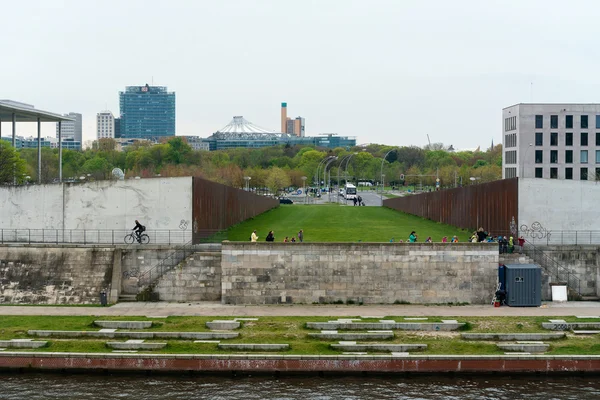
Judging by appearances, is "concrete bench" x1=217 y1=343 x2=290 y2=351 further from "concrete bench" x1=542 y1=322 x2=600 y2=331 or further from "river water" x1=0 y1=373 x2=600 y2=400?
"concrete bench" x1=542 y1=322 x2=600 y2=331

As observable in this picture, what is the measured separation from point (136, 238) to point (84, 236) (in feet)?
11.0

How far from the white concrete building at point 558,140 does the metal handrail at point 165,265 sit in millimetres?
77197

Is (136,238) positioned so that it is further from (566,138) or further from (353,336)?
(566,138)

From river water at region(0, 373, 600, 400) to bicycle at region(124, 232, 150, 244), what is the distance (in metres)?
15.7

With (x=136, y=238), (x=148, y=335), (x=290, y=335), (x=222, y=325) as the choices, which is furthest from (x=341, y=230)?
(x=148, y=335)

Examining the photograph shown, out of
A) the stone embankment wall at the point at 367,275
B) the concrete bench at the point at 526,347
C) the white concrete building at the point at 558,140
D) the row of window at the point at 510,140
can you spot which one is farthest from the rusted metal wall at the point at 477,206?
the row of window at the point at 510,140

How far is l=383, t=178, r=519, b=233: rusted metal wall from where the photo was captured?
51.0 metres

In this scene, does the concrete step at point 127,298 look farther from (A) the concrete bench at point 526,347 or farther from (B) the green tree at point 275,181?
(B) the green tree at point 275,181

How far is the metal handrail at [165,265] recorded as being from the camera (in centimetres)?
4634

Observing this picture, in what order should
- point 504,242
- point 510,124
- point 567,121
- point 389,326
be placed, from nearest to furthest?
1. point 389,326
2. point 504,242
3. point 567,121
4. point 510,124

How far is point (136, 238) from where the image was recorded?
49156 mm

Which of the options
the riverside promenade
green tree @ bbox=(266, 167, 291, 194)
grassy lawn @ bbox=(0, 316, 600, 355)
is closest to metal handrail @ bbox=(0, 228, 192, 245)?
grassy lawn @ bbox=(0, 316, 600, 355)

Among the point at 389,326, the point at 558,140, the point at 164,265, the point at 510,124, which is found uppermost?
the point at 510,124

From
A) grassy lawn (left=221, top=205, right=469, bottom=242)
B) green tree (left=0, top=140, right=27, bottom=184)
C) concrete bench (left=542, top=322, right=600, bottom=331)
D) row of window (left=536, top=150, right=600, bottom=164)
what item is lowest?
concrete bench (left=542, top=322, right=600, bottom=331)
